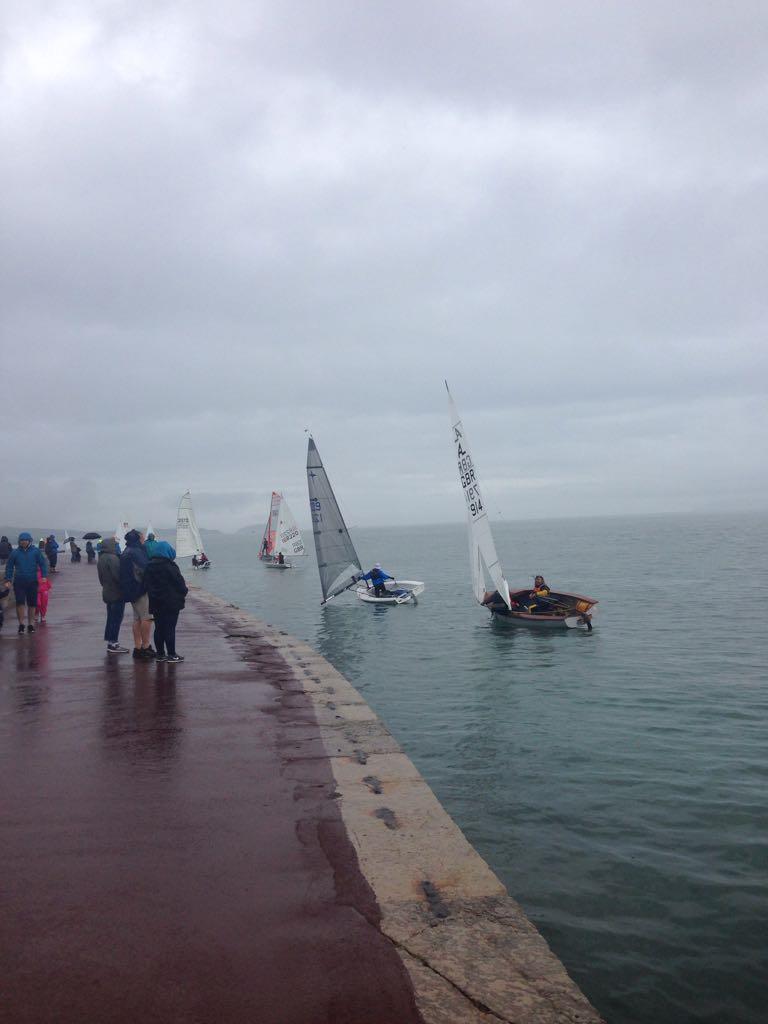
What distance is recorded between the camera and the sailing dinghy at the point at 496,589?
24641mm

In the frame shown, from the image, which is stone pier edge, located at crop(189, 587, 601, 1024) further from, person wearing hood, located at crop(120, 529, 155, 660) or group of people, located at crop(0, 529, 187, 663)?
person wearing hood, located at crop(120, 529, 155, 660)

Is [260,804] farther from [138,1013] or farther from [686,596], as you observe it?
[686,596]

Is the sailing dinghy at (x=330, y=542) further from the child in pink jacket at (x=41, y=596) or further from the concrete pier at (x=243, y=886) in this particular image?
the concrete pier at (x=243, y=886)

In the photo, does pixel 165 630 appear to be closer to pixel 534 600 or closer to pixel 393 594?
pixel 534 600

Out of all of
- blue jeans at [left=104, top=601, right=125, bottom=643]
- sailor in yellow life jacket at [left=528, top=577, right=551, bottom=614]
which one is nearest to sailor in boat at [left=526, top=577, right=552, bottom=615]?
sailor in yellow life jacket at [left=528, top=577, right=551, bottom=614]

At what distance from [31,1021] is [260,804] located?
288 cm

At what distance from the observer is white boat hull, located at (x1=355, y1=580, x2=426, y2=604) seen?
1342 inches

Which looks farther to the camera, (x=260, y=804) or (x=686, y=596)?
(x=686, y=596)

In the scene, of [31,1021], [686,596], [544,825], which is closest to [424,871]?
[31,1021]

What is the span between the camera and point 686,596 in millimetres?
36312

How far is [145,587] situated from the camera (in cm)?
1203

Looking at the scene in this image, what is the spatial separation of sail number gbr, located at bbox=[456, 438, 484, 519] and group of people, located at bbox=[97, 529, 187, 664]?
51.2ft

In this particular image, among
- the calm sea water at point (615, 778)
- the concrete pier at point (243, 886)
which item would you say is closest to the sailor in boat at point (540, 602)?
the calm sea water at point (615, 778)

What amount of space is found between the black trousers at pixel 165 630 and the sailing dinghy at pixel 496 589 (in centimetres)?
1421
